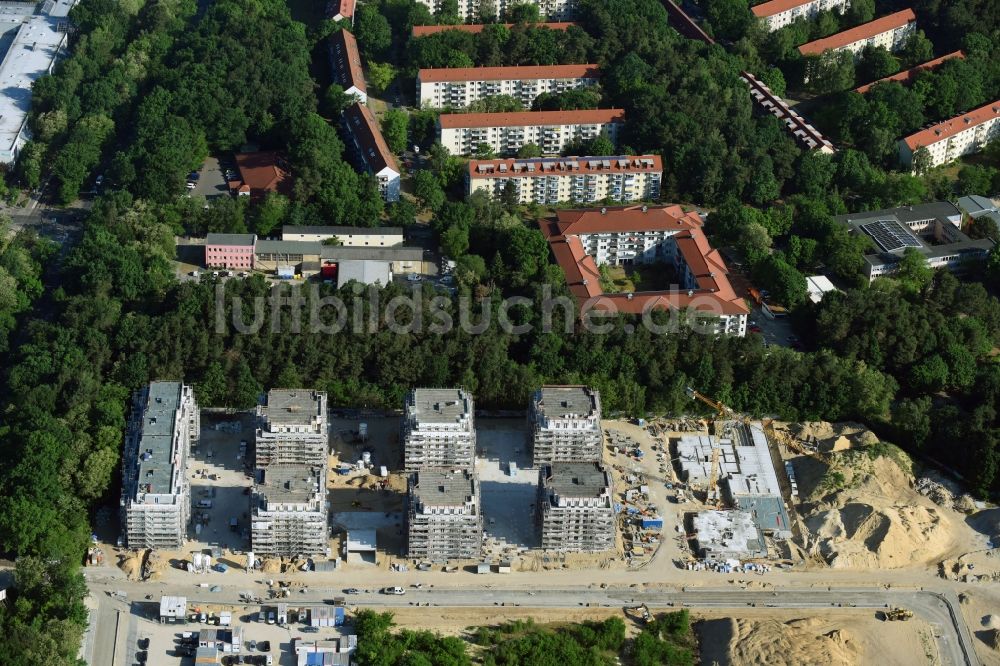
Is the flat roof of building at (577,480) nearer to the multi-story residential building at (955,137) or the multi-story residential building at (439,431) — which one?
the multi-story residential building at (439,431)

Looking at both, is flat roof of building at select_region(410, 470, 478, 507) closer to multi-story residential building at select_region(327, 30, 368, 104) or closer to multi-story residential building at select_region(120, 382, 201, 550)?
multi-story residential building at select_region(120, 382, 201, 550)

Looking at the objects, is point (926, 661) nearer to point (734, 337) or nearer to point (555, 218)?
point (734, 337)

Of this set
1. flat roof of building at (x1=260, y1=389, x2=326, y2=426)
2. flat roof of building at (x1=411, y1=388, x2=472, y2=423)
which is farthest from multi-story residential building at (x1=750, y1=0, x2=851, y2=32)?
flat roof of building at (x1=260, y1=389, x2=326, y2=426)

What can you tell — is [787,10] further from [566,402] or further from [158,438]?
[158,438]

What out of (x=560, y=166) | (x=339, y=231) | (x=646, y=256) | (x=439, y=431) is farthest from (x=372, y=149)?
(x=439, y=431)

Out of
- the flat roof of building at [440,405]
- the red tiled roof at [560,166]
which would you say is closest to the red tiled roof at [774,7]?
the red tiled roof at [560,166]

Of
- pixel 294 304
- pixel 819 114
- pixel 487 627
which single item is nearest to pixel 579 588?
pixel 487 627
